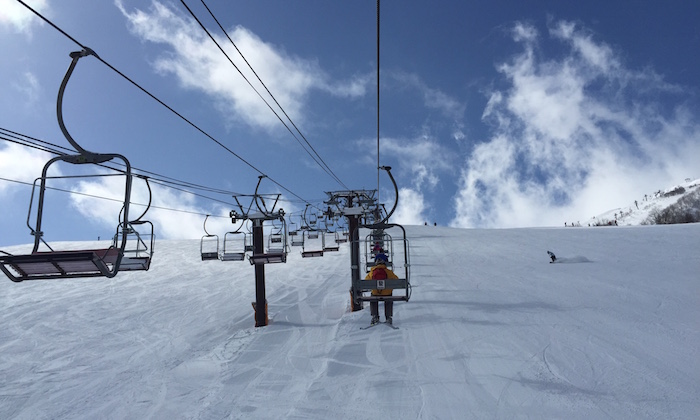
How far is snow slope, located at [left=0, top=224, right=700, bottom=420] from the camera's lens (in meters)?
7.65

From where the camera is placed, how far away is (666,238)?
30.0 meters

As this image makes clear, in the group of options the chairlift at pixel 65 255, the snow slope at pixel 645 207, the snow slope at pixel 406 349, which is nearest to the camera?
the chairlift at pixel 65 255

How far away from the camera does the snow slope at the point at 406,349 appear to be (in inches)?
301

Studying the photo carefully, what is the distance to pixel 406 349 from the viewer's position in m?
10.3

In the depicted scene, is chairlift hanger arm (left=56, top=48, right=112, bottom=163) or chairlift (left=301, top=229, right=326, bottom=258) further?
chairlift (left=301, top=229, right=326, bottom=258)

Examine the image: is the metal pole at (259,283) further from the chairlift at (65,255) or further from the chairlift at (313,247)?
the chairlift at (65,255)

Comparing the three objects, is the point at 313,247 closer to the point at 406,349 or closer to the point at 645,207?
the point at 406,349

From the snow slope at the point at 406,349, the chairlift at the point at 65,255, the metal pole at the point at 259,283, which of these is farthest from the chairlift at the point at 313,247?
the chairlift at the point at 65,255

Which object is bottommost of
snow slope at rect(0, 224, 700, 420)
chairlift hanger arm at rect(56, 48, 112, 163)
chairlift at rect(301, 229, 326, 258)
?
snow slope at rect(0, 224, 700, 420)

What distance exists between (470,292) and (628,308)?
18.1 feet

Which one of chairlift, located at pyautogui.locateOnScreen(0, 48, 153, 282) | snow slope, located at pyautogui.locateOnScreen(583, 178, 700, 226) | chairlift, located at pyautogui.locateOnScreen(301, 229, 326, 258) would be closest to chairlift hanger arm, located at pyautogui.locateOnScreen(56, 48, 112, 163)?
chairlift, located at pyautogui.locateOnScreen(0, 48, 153, 282)

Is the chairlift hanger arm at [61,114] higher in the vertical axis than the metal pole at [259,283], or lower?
higher

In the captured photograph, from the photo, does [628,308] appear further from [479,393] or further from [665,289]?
[479,393]

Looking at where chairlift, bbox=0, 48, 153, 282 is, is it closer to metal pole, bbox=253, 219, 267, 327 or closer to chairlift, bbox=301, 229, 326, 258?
metal pole, bbox=253, 219, 267, 327
